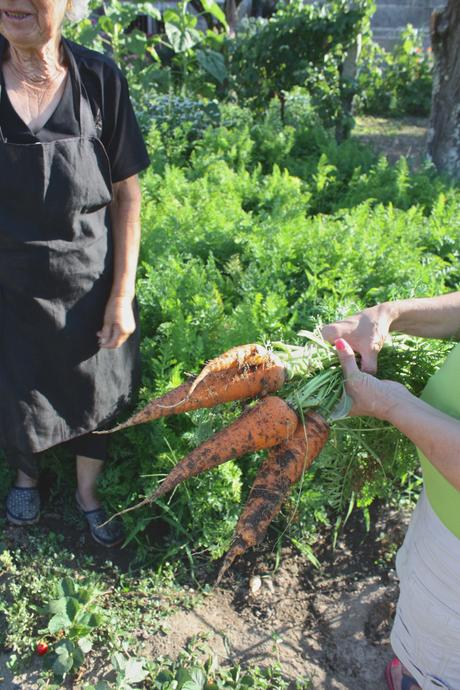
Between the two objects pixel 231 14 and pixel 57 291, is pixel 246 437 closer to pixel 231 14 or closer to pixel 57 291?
pixel 57 291

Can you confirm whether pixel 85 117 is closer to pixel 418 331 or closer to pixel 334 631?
pixel 418 331

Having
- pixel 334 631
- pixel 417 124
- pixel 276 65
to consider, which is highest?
pixel 276 65

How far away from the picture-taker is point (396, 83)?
11266mm

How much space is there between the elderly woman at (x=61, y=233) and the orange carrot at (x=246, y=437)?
57cm

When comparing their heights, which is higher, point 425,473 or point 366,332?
point 366,332

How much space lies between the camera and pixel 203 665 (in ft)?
7.61

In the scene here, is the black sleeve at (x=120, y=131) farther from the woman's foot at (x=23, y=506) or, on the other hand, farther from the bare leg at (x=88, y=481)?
the woman's foot at (x=23, y=506)

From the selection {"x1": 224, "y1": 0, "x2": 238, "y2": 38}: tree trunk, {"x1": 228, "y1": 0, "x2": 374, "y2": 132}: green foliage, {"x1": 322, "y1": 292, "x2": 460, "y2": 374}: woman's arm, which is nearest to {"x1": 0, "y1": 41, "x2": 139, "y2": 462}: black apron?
{"x1": 322, "y1": 292, "x2": 460, "y2": 374}: woman's arm

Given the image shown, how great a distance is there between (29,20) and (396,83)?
10.7m

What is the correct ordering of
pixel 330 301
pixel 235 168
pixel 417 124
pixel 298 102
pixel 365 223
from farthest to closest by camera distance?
pixel 417 124, pixel 298 102, pixel 235 168, pixel 365 223, pixel 330 301

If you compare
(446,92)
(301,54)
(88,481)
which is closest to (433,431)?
(88,481)

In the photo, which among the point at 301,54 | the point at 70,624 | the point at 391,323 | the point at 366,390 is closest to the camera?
the point at 366,390

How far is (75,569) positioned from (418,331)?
5.48ft

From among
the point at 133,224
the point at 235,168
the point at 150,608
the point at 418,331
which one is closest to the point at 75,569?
the point at 150,608
